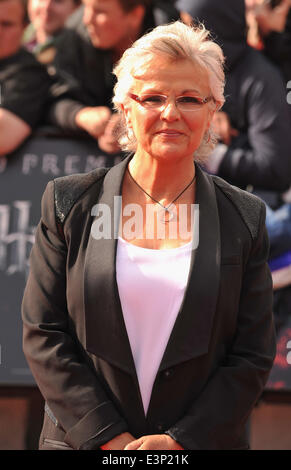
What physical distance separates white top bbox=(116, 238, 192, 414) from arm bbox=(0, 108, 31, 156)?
222cm

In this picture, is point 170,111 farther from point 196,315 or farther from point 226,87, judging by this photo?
point 226,87

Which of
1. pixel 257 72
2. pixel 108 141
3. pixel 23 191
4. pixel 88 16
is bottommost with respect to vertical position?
pixel 23 191

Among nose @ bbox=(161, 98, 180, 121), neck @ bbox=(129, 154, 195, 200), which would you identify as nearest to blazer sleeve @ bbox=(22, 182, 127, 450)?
neck @ bbox=(129, 154, 195, 200)

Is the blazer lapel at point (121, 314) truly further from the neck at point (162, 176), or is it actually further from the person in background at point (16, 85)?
the person in background at point (16, 85)

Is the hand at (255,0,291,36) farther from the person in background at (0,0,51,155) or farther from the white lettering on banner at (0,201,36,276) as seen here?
the white lettering on banner at (0,201,36,276)

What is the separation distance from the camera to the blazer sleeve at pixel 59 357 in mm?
2025

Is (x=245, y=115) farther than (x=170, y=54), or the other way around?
(x=245, y=115)

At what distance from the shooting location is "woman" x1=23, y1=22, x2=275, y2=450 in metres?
2.04

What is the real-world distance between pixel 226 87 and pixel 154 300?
224 cm

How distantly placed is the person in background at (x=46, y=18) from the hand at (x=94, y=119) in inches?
21.1

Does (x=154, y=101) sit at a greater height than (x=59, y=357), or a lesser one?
greater

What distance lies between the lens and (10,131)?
4160 millimetres

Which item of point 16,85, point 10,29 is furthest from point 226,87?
point 10,29

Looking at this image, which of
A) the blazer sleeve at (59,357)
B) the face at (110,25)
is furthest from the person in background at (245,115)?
the blazer sleeve at (59,357)
